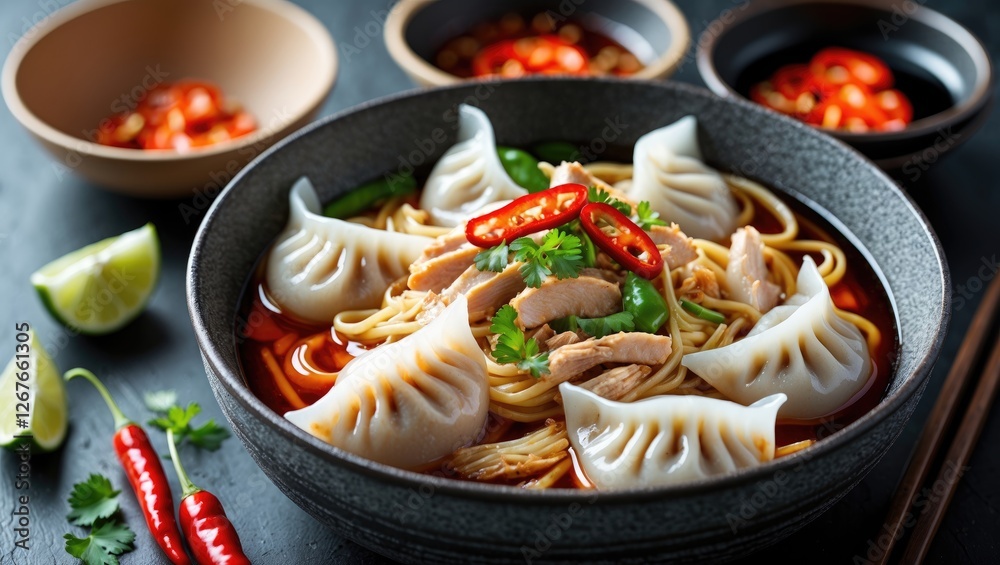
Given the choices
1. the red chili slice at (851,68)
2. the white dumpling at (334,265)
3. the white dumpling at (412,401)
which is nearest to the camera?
the white dumpling at (412,401)

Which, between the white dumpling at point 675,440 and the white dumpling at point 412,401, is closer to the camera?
the white dumpling at point 675,440

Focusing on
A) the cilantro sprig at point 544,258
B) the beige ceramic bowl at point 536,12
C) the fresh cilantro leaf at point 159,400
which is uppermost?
the cilantro sprig at point 544,258

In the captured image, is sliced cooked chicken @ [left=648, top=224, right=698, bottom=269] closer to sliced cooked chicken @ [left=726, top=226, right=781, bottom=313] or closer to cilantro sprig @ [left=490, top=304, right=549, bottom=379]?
sliced cooked chicken @ [left=726, top=226, right=781, bottom=313]

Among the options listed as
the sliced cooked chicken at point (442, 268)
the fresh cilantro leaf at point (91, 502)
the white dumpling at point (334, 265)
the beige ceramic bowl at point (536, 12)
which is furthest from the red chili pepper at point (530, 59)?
the fresh cilantro leaf at point (91, 502)

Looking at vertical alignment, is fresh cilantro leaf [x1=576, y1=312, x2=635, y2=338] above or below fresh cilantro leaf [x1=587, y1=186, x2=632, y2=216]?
below

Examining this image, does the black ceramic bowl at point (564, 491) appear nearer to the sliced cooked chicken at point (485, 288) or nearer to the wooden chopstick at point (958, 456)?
the wooden chopstick at point (958, 456)

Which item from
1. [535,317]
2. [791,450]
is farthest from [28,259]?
[791,450]

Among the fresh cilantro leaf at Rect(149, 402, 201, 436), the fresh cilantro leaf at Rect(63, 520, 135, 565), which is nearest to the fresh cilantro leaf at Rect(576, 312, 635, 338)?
the fresh cilantro leaf at Rect(149, 402, 201, 436)
